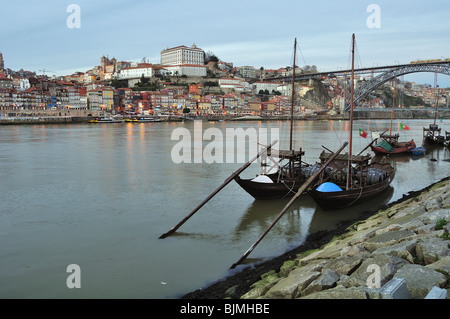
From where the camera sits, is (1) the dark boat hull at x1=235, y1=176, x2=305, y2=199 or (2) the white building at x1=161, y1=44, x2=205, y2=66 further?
(2) the white building at x1=161, y1=44, x2=205, y2=66

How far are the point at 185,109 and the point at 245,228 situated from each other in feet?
210

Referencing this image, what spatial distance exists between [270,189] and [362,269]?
532 cm

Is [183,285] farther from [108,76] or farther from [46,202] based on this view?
[108,76]

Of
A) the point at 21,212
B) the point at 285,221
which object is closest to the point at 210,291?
the point at 285,221

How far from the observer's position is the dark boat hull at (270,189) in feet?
29.1

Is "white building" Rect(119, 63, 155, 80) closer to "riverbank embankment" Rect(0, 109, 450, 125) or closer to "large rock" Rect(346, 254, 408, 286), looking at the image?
"riverbank embankment" Rect(0, 109, 450, 125)

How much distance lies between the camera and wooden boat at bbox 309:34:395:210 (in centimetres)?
814

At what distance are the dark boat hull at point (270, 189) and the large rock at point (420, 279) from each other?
5.65 metres

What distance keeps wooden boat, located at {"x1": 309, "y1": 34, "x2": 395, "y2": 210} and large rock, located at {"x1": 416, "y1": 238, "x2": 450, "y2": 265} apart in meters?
4.08

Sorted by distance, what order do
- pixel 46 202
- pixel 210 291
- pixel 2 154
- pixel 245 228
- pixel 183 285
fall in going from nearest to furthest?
1. pixel 210 291
2. pixel 183 285
3. pixel 245 228
4. pixel 46 202
5. pixel 2 154

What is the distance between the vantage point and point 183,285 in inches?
199

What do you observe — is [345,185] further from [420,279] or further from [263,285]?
[420,279]

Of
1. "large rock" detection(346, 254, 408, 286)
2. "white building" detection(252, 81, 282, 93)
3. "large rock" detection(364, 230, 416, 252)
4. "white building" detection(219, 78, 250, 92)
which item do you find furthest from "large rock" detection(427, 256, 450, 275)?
"white building" detection(252, 81, 282, 93)

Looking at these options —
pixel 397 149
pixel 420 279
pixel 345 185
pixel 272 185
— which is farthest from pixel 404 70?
pixel 420 279
